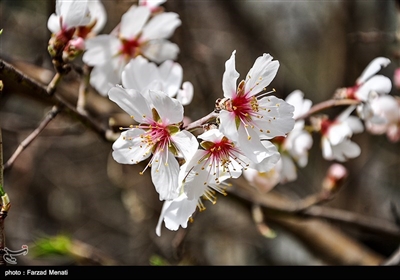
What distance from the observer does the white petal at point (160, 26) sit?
1156 millimetres

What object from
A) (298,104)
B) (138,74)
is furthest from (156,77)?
(298,104)

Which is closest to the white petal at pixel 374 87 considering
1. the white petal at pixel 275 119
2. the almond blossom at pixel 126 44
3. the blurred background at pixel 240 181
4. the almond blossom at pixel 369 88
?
the almond blossom at pixel 369 88

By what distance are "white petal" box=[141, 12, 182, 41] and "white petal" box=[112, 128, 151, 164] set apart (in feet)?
1.34

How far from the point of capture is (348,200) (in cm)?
274

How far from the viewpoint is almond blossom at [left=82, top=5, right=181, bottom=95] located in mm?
1107

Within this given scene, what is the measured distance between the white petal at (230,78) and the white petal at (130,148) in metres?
0.18

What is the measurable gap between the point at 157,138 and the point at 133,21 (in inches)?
16.4

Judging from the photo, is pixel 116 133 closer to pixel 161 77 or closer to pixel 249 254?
pixel 161 77

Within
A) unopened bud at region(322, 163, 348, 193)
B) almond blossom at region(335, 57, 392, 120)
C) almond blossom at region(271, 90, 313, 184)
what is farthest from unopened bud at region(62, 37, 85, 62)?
unopened bud at region(322, 163, 348, 193)

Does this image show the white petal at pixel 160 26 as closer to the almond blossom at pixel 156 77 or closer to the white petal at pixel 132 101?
the almond blossom at pixel 156 77

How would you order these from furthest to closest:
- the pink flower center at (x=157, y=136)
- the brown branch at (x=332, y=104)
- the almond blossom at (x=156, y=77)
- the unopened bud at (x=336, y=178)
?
the unopened bud at (x=336, y=178) < the brown branch at (x=332, y=104) < the almond blossom at (x=156, y=77) < the pink flower center at (x=157, y=136)

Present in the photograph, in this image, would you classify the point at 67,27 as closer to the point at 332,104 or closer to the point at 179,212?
the point at 179,212
